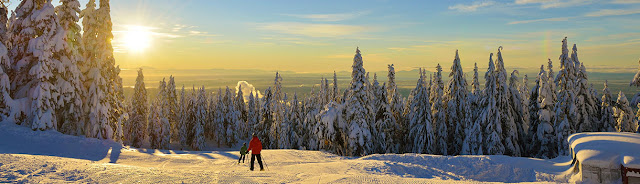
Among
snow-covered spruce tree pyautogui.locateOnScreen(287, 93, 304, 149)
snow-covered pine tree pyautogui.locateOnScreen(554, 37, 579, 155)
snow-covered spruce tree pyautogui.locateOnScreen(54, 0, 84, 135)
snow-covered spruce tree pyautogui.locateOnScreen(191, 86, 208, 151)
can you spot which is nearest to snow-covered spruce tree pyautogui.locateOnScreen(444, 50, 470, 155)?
snow-covered pine tree pyautogui.locateOnScreen(554, 37, 579, 155)

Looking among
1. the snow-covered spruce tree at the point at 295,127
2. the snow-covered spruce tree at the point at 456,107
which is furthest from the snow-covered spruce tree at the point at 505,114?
the snow-covered spruce tree at the point at 295,127

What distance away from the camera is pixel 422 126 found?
112 ft

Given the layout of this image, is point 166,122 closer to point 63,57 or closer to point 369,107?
point 63,57

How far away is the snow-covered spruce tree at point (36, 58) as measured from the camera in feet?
70.7

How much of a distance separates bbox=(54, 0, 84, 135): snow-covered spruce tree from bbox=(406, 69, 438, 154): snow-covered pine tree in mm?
28041

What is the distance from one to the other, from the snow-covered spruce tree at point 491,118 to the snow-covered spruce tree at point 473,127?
74 cm

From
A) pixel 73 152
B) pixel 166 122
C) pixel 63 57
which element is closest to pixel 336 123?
pixel 73 152

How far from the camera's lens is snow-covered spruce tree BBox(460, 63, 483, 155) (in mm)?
32253

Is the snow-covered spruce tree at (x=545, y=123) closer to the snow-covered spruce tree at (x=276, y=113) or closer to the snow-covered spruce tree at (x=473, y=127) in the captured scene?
the snow-covered spruce tree at (x=473, y=127)

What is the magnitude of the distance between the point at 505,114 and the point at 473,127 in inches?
120

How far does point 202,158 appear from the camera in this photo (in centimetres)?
1975

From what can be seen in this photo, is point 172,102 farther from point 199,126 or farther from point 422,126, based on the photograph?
point 422,126

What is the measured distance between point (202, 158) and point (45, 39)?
1311 cm

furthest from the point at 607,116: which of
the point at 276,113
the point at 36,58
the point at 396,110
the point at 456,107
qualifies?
the point at 36,58
